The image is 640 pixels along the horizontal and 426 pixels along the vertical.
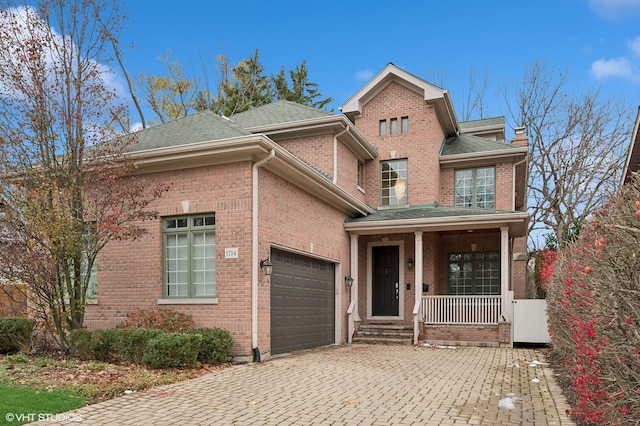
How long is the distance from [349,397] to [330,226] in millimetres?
7000

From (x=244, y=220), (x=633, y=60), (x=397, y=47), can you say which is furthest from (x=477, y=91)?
(x=244, y=220)

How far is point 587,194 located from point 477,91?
31.3 feet

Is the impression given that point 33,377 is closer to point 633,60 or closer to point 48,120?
point 48,120

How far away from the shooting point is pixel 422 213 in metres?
14.3

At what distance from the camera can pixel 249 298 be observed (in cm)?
898

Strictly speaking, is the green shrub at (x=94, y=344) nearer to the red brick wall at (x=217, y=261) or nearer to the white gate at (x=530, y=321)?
the red brick wall at (x=217, y=261)

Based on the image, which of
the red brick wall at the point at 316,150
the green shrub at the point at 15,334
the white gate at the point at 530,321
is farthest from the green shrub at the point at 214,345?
the white gate at the point at 530,321

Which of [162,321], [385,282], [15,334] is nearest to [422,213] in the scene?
[385,282]

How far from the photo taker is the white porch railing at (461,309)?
13000 millimetres

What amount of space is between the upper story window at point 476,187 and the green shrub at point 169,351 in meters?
11.6

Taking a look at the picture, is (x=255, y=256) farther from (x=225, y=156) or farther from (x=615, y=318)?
(x=615, y=318)

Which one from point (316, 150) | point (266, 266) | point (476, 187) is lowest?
point (266, 266)

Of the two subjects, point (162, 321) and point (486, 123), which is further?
point (486, 123)

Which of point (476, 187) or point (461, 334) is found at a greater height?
point (476, 187)
